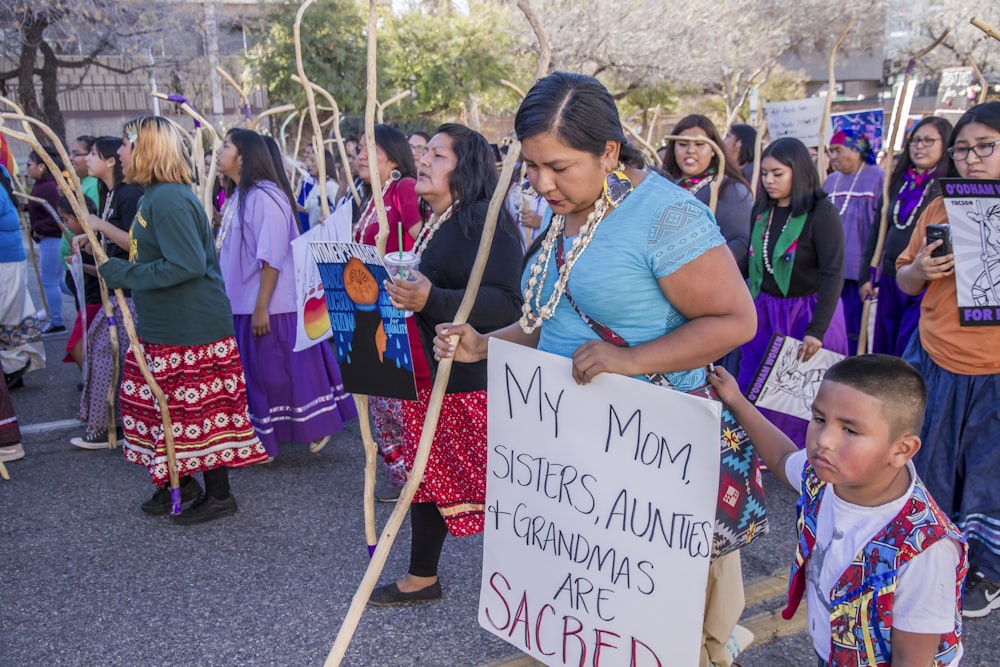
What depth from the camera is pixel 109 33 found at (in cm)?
1730

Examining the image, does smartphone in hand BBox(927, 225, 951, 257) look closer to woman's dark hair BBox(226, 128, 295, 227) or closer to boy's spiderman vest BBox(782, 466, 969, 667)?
boy's spiderman vest BBox(782, 466, 969, 667)

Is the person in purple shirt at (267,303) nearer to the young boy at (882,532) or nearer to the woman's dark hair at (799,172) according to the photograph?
the woman's dark hair at (799,172)

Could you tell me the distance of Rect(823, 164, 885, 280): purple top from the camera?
20.1 ft

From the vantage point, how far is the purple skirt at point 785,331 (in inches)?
166

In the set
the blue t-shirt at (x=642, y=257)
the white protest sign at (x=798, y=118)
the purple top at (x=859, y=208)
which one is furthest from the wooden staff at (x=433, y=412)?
the white protest sign at (x=798, y=118)

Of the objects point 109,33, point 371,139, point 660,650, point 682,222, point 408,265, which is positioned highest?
point 109,33

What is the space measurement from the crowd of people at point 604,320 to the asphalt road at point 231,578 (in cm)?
19

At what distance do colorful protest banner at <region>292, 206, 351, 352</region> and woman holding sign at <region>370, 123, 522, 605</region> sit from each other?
106 centimetres

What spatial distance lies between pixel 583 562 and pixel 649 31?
78.9 feet

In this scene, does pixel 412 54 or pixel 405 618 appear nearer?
pixel 405 618

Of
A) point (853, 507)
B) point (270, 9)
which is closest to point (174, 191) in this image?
point (853, 507)

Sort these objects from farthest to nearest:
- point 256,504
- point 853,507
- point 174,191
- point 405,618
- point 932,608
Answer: point 256,504 < point 174,191 < point 405,618 < point 853,507 < point 932,608

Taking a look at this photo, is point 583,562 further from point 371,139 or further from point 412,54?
point 412,54

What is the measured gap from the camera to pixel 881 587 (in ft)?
5.51
